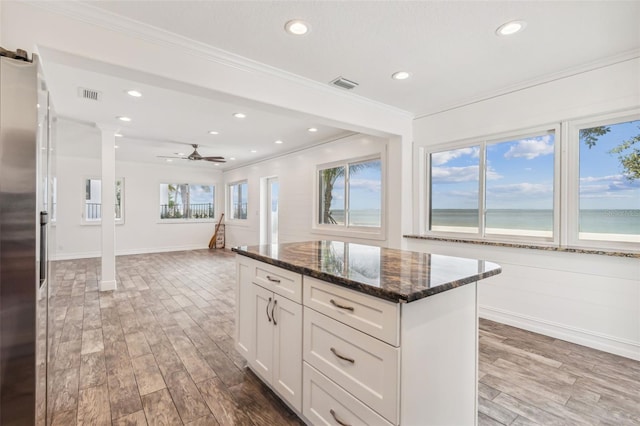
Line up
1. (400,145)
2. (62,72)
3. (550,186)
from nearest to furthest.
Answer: (62,72) → (550,186) → (400,145)

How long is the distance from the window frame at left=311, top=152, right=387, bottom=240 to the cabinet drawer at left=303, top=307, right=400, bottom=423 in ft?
10.1

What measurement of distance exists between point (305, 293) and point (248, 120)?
131 inches

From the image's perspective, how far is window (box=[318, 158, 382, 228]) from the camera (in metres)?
4.79

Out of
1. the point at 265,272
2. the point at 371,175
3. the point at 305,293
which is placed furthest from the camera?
the point at 371,175

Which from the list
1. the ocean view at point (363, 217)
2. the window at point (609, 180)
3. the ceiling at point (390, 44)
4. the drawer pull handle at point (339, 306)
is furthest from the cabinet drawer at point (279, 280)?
the ocean view at point (363, 217)

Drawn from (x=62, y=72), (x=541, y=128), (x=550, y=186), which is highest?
(x=62, y=72)

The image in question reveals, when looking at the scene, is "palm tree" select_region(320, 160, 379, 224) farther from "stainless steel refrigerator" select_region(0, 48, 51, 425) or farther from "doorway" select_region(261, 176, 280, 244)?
"stainless steel refrigerator" select_region(0, 48, 51, 425)

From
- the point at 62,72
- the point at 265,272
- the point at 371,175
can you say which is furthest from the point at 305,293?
the point at 371,175

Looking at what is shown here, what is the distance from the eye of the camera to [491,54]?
2518 millimetres

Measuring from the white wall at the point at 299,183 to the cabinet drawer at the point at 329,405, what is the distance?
9.12 feet

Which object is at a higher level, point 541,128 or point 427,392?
point 541,128

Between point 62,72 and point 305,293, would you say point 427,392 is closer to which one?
point 305,293

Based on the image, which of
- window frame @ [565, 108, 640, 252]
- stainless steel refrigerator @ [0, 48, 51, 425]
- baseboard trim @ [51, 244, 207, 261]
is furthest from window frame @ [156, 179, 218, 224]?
window frame @ [565, 108, 640, 252]

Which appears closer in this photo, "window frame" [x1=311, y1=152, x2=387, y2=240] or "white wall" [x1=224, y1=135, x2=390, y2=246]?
"window frame" [x1=311, y1=152, x2=387, y2=240]
